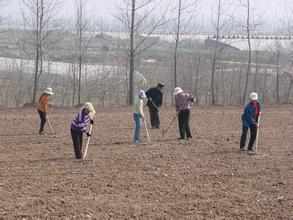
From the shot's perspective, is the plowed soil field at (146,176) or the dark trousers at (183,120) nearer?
the plowed soil field at (146,176)

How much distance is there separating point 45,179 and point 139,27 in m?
18.5

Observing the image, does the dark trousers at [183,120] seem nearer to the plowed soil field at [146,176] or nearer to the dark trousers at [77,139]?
the plowed soil field at [146,176]

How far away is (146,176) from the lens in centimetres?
1140

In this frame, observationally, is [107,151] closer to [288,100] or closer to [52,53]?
[288,100]

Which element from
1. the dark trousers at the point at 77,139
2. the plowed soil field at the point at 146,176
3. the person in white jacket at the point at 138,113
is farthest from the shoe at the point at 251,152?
the dark trousers at the point at 77,139

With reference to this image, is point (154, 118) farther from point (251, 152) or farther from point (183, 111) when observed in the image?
point (251, 152)

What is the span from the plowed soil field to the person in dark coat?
2.87ft

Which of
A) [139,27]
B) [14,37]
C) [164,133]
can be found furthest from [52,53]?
[164,133]

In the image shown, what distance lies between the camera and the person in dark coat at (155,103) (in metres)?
18.7

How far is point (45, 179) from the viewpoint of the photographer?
11023 millimetres

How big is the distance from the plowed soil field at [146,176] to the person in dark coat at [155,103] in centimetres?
88

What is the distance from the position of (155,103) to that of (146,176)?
7.64 meters

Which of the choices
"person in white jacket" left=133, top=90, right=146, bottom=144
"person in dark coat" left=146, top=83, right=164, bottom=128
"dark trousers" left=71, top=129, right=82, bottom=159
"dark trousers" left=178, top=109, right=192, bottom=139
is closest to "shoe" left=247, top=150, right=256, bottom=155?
"dark trousers" left=178, top=109, right=192, bottom=139

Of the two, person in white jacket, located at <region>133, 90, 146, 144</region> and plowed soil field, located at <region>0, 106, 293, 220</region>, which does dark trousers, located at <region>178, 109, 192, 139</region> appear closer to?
plowed soil field, located at <region>0, 106, 293, 220</region>
